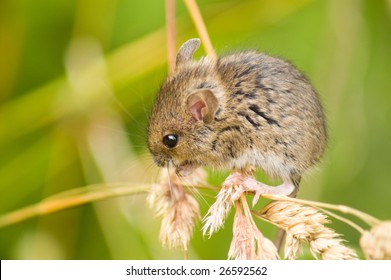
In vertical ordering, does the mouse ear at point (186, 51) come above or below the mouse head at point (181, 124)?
above

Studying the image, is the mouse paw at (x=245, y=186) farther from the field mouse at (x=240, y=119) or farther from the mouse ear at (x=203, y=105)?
the mouse ear at (x=203, y=105)

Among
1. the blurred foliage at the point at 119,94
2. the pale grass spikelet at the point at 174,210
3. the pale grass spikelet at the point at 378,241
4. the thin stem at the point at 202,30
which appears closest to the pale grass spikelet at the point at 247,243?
the pale grass spikelet at the point at 174,210

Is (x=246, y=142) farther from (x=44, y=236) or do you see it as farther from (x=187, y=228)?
(x=44, y=236)

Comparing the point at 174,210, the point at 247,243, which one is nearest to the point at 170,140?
the point at 174,210

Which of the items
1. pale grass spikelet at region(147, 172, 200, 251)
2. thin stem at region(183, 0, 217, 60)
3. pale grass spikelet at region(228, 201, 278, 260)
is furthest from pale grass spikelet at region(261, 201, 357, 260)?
thin stem at region(183, 0, 217, 60)

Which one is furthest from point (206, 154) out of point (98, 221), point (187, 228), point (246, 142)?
point (98, 221)

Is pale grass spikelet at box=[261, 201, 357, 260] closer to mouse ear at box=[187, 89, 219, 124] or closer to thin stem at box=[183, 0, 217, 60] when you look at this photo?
mouse ear at box=[187, 89, 219, 124]
